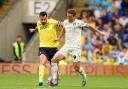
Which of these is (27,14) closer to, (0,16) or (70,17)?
(0,16)

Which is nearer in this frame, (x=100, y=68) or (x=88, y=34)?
(x=100, y=68)

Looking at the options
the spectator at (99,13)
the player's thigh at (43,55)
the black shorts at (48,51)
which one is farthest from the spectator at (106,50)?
the player's thigh at (43,55)

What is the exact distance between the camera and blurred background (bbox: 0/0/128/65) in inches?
1194

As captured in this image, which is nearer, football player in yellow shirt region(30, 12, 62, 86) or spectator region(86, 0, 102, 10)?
football player in yellow shirt region(30, 12, 62, 86)

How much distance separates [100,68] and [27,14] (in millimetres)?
7679

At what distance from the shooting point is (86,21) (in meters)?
31.7

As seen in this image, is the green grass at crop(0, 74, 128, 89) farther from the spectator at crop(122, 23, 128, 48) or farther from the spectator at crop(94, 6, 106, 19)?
→ the spectator at crop(94, 6, 106, 19)

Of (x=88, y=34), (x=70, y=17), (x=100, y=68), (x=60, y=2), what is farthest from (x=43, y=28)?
(x=60, y=2)

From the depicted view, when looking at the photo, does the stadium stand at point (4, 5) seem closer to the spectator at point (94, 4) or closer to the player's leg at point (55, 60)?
the spectator at point (94, 4)

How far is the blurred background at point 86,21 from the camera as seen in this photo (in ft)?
99.5

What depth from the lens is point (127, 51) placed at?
97.8 ft

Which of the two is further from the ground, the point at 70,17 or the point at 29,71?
the point at 70,17

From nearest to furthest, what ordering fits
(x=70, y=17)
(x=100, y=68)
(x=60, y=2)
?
1. (x=70, y=17)
2. (x=100, y=68)
3. (x=60, y=2)

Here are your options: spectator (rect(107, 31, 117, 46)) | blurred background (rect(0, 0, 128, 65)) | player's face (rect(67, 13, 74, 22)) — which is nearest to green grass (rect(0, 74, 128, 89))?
player's face (rect(67, 13, 74, 22))
